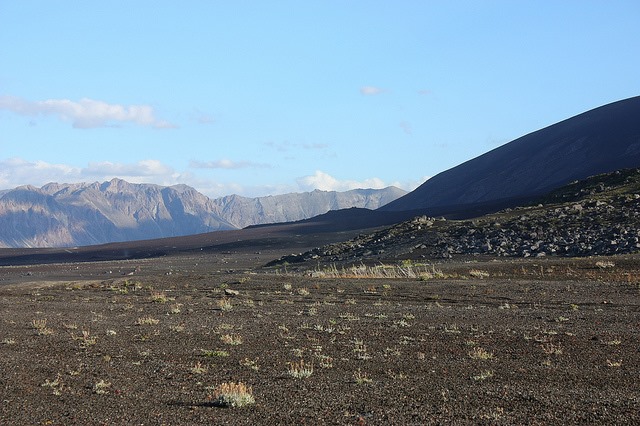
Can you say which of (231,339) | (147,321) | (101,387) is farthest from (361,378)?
(147,321)

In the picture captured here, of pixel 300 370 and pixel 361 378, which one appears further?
pixel 300 370

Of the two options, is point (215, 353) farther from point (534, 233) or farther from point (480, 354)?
point (534, 233)

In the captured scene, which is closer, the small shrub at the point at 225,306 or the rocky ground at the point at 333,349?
the rocky ground at the point at 333,349

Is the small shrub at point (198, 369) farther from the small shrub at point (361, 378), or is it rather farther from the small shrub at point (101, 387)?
the small shrub at point (361, 378)

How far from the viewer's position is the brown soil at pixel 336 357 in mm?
11039

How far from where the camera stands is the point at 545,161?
16350cm

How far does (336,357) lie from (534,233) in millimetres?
38183

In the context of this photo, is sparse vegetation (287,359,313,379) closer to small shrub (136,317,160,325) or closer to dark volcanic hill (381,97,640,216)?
small shrub (136,317,160,325)

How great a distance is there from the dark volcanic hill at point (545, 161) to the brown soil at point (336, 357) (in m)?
102

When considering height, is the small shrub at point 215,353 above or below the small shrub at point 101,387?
below

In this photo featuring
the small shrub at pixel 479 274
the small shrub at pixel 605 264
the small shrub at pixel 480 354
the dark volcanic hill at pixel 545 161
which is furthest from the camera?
the dark volcanic hill at pixel 545 161

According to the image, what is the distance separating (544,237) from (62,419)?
144 feet

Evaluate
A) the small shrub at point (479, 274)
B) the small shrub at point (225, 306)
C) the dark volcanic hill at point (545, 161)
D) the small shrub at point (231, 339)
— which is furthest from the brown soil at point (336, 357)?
the dark volcanic hill at point (545, 161)

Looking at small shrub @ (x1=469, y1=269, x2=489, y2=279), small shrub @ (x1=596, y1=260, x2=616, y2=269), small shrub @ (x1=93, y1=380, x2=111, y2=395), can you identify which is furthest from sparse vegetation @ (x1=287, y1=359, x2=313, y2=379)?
small shrub @ (x1=596, y1=260, x2=616, y2=269)
